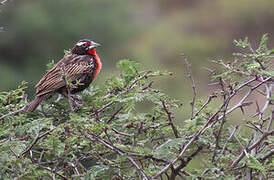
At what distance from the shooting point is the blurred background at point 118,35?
21.4 metres

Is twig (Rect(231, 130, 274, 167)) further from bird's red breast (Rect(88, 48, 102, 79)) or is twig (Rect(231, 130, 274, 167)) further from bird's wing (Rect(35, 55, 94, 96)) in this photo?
bird's red breast (Rect(88, 48, 102, 79))

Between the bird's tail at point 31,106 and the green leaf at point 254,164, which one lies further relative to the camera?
the bird's tail at point 31,106

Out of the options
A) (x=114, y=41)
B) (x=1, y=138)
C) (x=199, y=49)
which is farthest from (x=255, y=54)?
(x=199, y=49)

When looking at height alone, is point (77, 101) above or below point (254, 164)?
above

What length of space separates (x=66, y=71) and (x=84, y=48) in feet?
4.42

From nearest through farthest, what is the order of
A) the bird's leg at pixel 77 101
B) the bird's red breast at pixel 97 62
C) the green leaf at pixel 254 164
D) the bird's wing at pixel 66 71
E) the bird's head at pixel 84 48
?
the green leaf at pixel 254 164 → the bird's leg at pixel 77 101 → the bird's wing at pixel 66 71 → the bird's red breast at pixel 97 62 → the bird's head at pixel 84 48

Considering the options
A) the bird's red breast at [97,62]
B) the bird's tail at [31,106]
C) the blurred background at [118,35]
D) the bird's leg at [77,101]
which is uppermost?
the bird's leg at [77,101]

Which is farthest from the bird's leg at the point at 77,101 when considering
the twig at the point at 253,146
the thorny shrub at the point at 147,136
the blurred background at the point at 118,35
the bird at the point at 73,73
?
the blurred background at the point at 118,35

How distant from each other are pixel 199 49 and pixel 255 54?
2261 cm

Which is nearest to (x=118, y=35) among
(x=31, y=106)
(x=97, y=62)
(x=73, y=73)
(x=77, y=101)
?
(x=97, y=62)

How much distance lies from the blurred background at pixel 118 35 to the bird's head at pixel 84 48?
34.1 ft

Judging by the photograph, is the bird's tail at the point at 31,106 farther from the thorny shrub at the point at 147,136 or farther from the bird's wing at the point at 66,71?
the bird's wing at the point at 66,71

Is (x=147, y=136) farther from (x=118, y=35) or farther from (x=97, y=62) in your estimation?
(x=118, y=35)

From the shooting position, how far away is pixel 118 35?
76.0 feet
